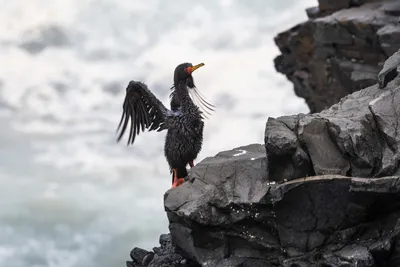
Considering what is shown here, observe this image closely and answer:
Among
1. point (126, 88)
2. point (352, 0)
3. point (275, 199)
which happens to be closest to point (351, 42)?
point (352, 0)

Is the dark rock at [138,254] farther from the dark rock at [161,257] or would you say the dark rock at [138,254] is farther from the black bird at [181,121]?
the black bird at [181,121]

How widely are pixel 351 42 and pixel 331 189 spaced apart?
1418 centimetres

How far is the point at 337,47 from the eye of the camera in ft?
77.3

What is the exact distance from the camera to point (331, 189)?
378 inches

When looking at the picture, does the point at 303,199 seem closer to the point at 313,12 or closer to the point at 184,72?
the point at 184,72

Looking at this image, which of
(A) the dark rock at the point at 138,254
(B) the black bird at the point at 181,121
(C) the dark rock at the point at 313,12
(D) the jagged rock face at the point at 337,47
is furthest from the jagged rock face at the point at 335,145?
(C) the dark rock at the point at 313,12

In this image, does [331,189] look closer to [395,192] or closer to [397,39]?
[395,192]

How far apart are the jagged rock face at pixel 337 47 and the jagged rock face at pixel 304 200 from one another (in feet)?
37.4

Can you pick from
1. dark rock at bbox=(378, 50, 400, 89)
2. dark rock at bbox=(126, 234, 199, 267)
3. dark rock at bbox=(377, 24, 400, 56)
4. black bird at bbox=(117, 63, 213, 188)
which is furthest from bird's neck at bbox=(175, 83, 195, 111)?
dark rock at bbox=(377, 24, 400, 56)

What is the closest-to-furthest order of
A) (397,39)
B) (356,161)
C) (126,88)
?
1. (356,161)
2. (126,88)
3. (397,39)

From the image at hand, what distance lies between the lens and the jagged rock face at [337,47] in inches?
859

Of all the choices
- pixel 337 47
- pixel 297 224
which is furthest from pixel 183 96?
pixel 337 47

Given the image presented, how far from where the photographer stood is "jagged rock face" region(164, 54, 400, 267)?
9523 mm

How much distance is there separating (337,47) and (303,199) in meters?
14.8
